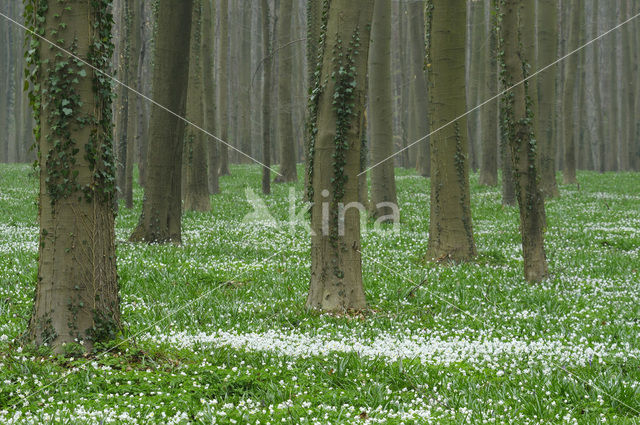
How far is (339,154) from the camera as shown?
7152 mm

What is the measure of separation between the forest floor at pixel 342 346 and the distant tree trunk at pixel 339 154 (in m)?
0.52

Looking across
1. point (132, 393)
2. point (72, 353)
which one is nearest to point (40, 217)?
point (72, 353)

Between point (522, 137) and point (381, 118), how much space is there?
7.15m

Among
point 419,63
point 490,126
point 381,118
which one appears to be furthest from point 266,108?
point 490,126

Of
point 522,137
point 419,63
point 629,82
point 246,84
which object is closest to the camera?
point 522,137

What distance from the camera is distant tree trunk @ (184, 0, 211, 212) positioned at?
655 inches

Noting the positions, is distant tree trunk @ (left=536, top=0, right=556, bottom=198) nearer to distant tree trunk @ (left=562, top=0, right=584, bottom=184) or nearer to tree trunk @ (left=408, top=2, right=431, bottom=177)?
distant tree trunk @ (left=562, top=0, right=584, bottom=184)

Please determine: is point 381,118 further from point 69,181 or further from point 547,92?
point 69,181

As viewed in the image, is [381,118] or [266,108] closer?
[381,118]

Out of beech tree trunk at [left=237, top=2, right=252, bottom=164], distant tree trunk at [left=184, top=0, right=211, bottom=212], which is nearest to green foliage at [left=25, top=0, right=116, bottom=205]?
distant tree trunk at [left=184, top=0, right=211, bottom=212]

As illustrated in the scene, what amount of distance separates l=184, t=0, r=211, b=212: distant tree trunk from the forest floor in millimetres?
5522

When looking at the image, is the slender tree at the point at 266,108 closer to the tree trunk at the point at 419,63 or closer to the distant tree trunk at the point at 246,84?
the tree trunk at the point at 419,63

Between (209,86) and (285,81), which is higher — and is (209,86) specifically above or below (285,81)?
below

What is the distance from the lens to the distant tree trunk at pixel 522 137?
29.5 feet
